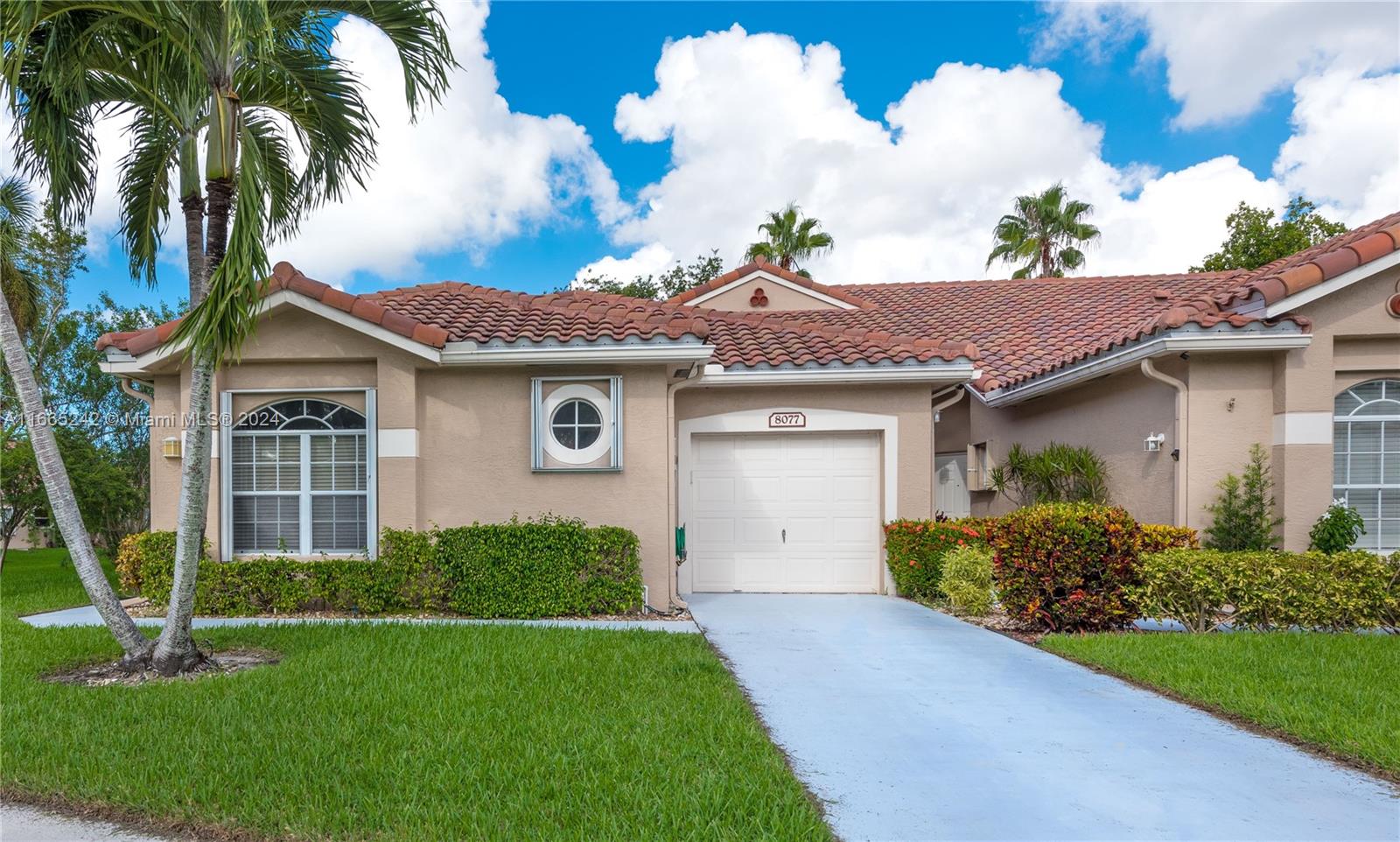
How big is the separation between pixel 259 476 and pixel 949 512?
481 inches

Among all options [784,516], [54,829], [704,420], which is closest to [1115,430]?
[784,516]

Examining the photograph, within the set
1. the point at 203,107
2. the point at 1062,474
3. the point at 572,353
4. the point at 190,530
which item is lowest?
the point at 190,530

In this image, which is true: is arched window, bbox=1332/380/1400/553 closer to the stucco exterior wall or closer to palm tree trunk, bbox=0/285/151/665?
the stucco exterior wall

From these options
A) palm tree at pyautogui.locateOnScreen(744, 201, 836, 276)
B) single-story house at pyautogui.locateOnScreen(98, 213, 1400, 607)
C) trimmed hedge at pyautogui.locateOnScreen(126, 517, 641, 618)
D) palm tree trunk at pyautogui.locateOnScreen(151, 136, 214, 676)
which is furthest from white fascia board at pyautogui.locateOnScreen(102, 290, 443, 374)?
palm tree at pyautogui.locateOnScreen(744, 201, 836, 276)

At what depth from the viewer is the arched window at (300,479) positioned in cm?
983

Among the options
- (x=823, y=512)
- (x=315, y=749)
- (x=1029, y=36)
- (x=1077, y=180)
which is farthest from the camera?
(x=1077, y=180)

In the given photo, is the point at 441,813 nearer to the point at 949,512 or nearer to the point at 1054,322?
the point at 949,512

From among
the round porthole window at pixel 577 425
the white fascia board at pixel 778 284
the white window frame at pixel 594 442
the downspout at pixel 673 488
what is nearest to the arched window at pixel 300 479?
the white window frame at pixel 594 442

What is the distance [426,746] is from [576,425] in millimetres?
5653

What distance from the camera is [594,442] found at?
998 centimetres

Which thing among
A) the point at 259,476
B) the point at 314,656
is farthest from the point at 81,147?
the point at 314,656

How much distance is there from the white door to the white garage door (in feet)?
14.5

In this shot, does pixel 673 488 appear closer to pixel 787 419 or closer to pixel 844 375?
pixel 787 419

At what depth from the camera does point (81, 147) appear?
734 cm
